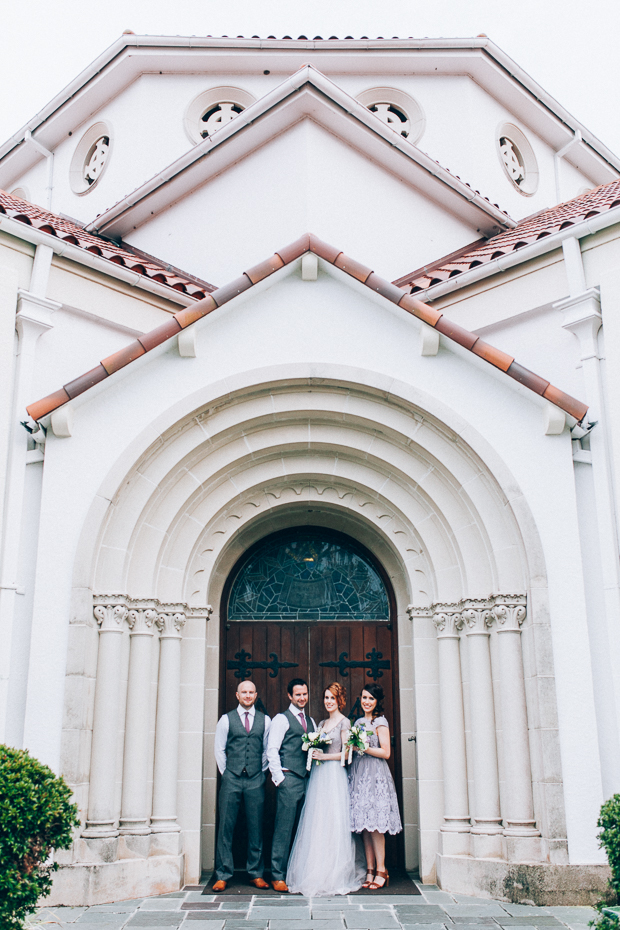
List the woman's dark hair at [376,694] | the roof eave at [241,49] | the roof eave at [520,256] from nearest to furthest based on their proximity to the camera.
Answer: the woman's dark hair at [376,694], the roof eave at [520,256], the roof eave at [241,49]

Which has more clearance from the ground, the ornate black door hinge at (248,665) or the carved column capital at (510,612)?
the carved column capital at (510,612)

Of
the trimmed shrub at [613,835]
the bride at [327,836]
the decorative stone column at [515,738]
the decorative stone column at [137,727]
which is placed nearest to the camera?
the trimmed shrub at [613,835]

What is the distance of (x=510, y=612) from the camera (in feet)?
23.9

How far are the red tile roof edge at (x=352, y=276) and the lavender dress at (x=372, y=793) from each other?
353cm

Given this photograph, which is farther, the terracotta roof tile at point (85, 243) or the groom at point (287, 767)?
the terracotta roof tile at point (85, 243)

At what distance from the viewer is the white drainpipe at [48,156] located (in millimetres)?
13828

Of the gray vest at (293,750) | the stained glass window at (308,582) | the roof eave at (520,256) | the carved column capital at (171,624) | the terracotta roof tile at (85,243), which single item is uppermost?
the terracotta roof tile at (85,243)

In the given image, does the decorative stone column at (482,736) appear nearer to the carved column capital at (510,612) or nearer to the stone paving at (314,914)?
the carved column capital at (510,612)

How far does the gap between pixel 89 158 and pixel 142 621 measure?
9.43 metres

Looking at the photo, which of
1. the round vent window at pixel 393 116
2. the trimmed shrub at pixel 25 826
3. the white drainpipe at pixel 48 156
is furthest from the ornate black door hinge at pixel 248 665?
the white drainpipe at pixel 48 156

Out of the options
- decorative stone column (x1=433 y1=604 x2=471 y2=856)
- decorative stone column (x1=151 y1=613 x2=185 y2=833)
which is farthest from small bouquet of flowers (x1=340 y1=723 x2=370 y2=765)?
decorative stone column (x1=151 y1=613 x2=185 y2=833)

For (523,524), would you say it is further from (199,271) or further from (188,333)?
(199,271)

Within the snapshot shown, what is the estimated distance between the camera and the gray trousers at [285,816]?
24.2ft

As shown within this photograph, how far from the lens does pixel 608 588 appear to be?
23.6 feet
